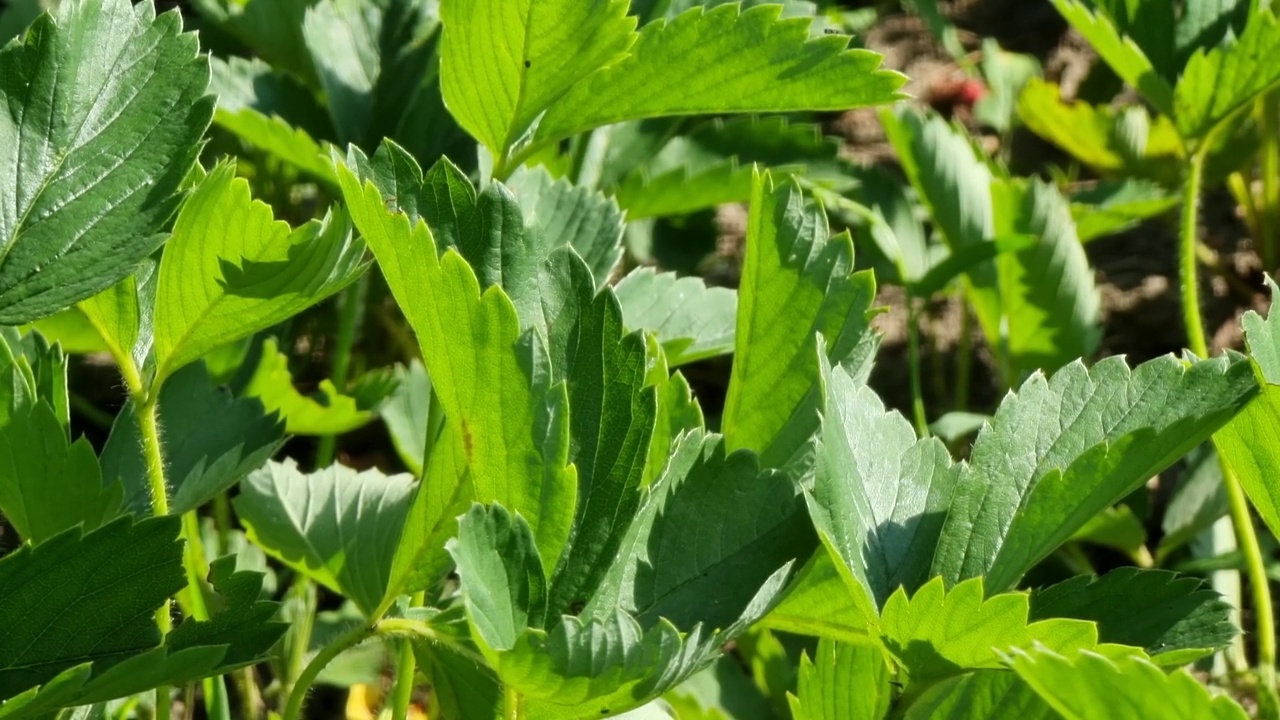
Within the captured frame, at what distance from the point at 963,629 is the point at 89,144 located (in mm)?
504

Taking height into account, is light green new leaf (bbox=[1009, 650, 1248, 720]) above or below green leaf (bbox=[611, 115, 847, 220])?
below

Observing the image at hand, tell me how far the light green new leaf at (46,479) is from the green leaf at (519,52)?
1.00 ft

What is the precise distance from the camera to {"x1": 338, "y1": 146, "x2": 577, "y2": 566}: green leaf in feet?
1.98

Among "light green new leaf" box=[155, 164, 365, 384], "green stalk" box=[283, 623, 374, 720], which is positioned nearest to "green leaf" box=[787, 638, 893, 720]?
"green stalk" box=[283, 623, 374, 720]

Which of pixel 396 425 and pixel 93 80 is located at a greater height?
pixel 93 80

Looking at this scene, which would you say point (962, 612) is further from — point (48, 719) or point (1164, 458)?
point (48, 719)

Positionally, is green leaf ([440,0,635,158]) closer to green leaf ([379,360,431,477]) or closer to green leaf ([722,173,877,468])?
green leaf ([722,173,877,468])

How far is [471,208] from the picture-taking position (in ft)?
2.31

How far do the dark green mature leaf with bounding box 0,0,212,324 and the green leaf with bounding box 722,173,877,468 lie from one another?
12.2 inches

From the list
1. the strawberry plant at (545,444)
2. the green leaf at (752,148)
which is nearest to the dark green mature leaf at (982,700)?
the strawberry plant at (545,444)

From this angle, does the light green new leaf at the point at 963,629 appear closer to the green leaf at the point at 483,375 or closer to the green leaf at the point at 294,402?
→ the green leaf at the point at 483,375

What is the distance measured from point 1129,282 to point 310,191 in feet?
3.49

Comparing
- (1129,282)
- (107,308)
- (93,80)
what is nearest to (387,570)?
(107,308)

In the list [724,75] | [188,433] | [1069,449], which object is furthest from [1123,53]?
[188,433]
